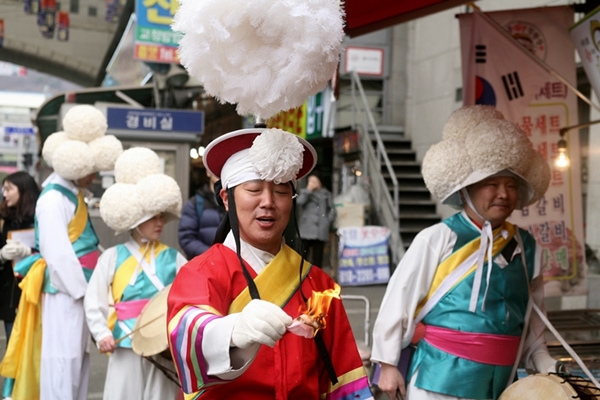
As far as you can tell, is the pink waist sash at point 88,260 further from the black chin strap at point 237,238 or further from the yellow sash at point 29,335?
the black chin strap at point 237,238

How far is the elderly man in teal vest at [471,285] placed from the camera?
11.6ft

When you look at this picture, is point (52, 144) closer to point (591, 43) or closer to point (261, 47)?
point (261, 47)

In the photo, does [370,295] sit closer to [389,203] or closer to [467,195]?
[389,203]

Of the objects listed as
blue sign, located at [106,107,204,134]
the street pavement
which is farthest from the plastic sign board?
blue sign, located at [106,107,204,134]

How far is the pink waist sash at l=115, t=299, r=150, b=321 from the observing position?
4.54 m

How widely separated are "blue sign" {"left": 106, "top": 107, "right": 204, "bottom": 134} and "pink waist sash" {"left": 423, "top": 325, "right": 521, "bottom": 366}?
818 centimetres

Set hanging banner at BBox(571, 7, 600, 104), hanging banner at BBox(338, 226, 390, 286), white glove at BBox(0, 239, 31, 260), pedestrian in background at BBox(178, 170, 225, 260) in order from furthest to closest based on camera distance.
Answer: hanging banner at BBox(338, 226, 390, 286) → pedestrian in background at BBox(178, 170, 225, 260) → white glove at BBox(0, 239, 31, 260) → hanging banner at BBox(571, 7, 600, 104)

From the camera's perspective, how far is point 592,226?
851cm

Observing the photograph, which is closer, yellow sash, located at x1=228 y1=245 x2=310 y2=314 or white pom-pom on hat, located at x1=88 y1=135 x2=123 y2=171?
yellow sash, located at x1=228 y1=245 x2=310 y2=314

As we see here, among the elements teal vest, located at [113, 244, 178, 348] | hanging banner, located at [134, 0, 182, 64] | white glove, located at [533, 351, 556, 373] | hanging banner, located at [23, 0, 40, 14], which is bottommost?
white glove, located at [533, 351, 556, 373]

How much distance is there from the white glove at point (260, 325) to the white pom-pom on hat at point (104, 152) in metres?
3.45

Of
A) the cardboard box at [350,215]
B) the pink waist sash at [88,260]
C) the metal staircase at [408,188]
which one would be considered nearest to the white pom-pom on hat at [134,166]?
the pink waist sash at [88,260]

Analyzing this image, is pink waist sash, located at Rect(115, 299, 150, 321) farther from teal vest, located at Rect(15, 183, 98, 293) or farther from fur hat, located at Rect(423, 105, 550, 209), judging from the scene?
fur hat, located at Rect(423, 105, 550, 209)

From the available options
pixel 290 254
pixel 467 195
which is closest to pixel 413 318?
pixel 467 195
